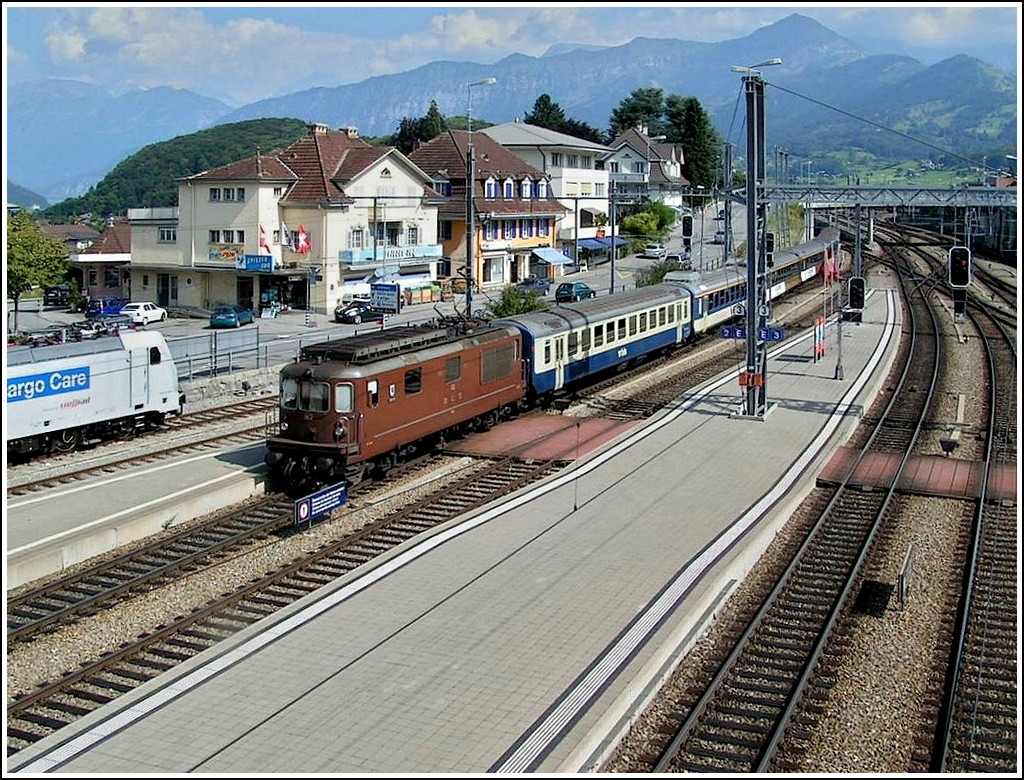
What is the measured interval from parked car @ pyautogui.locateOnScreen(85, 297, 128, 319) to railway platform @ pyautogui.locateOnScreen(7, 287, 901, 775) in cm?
3214

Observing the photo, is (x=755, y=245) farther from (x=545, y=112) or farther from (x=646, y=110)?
(x=646, y=110)

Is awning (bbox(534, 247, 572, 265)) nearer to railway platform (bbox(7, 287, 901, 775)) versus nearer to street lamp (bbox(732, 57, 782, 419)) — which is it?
street lamp (bbox(732, 57, 782, 419))

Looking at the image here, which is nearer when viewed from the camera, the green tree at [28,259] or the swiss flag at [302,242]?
the green tree at [28,259]

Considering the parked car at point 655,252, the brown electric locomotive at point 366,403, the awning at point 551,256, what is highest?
the parked car at point 655,252

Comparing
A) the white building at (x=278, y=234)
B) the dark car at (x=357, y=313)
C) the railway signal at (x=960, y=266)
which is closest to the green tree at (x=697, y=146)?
the white building at (x=278, y=234)

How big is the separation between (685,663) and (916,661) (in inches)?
109

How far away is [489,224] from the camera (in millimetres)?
60719

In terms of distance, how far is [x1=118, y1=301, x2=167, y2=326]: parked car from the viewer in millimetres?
46250

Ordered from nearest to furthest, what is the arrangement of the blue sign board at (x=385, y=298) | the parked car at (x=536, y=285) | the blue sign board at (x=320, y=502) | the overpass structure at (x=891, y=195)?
the blue sign board at (x=320, y=502)
the overpass structure at (x=891, y=195)
the blue sign board at (x=385, y=298)
the parked car at (x=536, y=285)

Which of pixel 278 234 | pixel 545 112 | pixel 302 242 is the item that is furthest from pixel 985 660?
pixel 545 112

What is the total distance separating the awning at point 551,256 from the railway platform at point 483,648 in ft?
146

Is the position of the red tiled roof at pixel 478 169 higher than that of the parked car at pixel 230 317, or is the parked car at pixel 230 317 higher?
the red tiled roof at pixel 478 169

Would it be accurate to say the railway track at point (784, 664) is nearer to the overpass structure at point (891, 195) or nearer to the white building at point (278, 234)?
the overpass structure at point (891, 195)

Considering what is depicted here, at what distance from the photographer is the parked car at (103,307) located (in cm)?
4700
